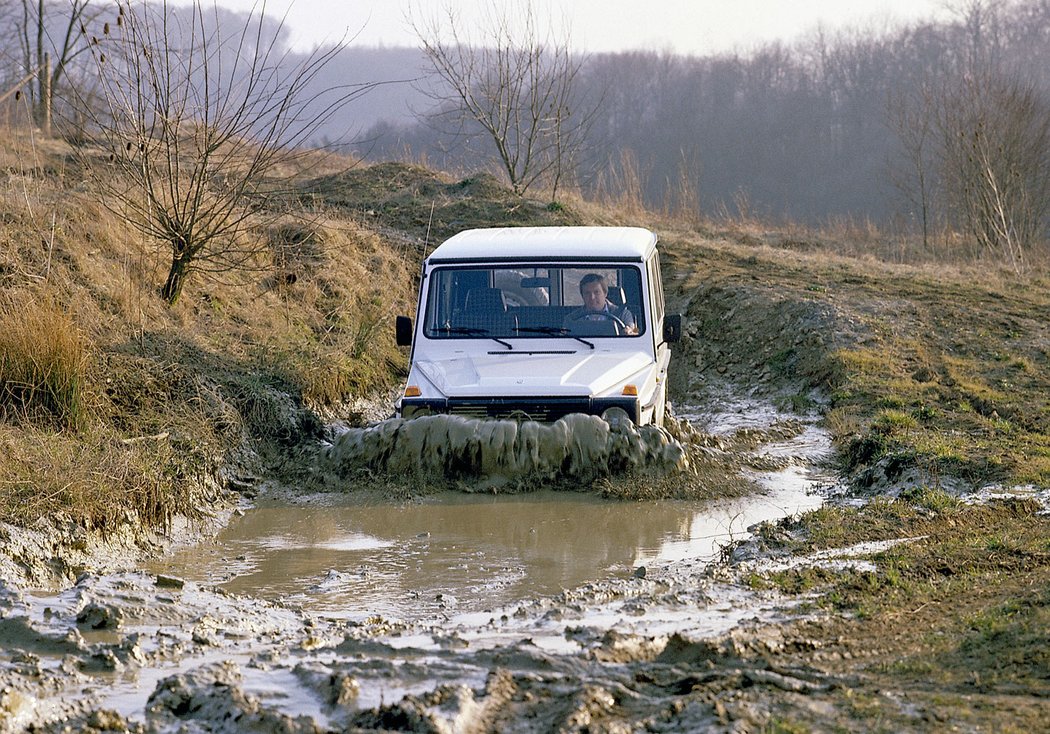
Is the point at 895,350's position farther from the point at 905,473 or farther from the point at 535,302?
the point at 535,302

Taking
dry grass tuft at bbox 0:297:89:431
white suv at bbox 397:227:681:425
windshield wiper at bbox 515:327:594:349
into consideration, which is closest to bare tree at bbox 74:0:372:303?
white suv at bbox 397:227:681:425

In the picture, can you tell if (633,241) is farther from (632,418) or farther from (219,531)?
(219,531)

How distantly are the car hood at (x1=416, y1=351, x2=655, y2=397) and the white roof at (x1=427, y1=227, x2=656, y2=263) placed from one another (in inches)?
29.9

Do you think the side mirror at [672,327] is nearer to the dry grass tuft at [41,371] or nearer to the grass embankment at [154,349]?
the grass embankment at [154,349]

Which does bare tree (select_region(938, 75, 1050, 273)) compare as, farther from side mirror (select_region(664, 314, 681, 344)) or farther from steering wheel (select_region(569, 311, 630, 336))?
steering wheel (select_region(569, 311, 630, 336))

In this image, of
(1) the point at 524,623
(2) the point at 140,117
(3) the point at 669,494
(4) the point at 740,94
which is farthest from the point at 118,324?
(4) the point at 740,94

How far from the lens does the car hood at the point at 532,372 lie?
24.8 ft

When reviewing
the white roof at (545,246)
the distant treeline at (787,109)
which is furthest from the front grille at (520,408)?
the distant treeline at (787,109)

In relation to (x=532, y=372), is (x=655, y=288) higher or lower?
higher

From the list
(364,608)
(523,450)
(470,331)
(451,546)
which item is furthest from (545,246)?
(364,608)

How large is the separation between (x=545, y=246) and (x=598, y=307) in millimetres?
604

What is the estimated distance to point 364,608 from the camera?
215 inches

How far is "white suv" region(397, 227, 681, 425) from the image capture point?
8.03m

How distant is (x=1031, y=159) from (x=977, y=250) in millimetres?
3765
